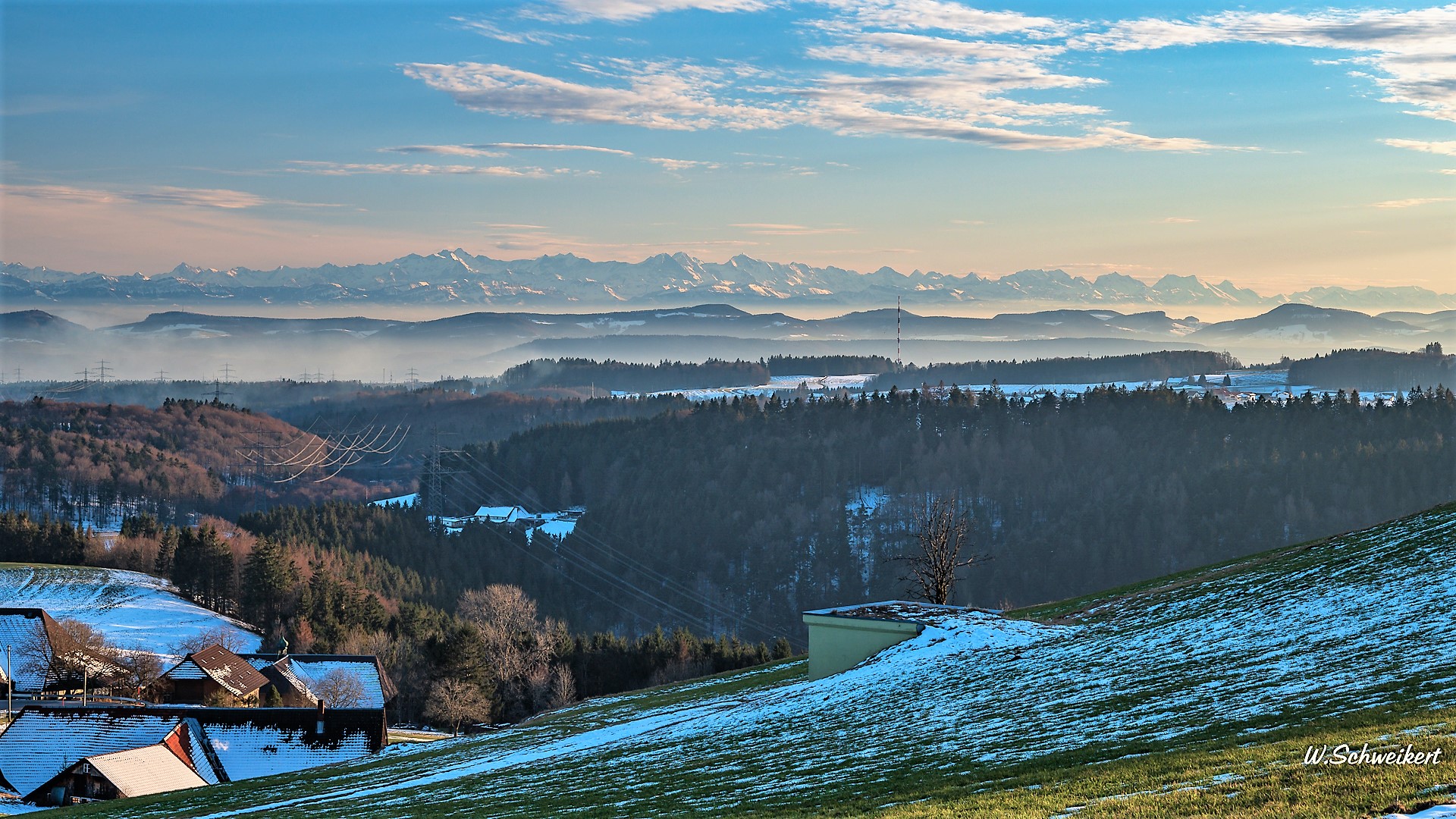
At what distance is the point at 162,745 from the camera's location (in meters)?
45.4

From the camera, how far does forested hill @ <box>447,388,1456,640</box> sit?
153 m

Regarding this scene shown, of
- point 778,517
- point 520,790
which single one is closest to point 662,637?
point 520,790

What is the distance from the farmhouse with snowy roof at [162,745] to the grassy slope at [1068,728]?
11066 mm

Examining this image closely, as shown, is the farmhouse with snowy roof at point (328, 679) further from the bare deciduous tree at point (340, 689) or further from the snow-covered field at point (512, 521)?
the snow-covered field at point (512, 521)

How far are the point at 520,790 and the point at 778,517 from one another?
15786cm

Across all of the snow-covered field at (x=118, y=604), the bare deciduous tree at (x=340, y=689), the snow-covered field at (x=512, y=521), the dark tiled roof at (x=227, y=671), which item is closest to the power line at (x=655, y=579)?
the snow-covered field at (x=512, y=521)

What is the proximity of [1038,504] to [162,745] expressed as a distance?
149367 millimetres

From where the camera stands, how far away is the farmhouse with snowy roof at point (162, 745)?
4191 cm

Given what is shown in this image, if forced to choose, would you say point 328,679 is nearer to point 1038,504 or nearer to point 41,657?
point 41,657

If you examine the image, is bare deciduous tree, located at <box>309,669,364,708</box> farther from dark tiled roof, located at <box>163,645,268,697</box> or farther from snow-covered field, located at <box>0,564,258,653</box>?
snow-covered field, located at <box>0,564,258,653</box>
